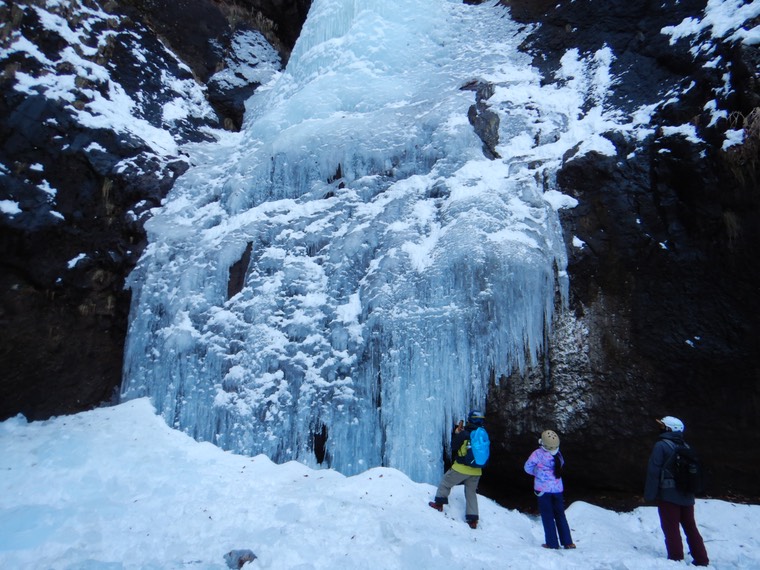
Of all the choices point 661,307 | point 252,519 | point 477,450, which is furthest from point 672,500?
point 252,519

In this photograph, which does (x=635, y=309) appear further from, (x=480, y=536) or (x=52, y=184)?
(x=52, y=184)

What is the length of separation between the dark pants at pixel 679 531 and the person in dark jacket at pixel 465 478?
153cm

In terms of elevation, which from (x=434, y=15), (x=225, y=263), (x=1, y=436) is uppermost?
(x=434, y=15)

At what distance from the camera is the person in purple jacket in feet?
13.8

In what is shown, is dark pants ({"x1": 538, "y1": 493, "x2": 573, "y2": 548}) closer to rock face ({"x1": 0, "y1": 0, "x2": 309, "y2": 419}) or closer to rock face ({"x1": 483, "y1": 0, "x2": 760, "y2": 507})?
rock face ({"x1": 483, "y1": 0, "x2": 760, "y2": 507})

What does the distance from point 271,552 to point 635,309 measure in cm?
450

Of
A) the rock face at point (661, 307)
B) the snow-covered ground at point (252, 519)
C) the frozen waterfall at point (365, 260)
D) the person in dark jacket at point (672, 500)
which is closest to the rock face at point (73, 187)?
the frozen waterfall at point (365, 260)

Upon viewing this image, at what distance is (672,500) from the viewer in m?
3.71

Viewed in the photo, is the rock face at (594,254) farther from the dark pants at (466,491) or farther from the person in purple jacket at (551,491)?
the person in purple jacket at (551,491)

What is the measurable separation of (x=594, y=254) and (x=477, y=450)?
9.01ft

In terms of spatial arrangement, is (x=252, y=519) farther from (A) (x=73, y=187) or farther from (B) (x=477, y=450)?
(A) (x=73, y=187)

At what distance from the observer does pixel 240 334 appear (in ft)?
22.0

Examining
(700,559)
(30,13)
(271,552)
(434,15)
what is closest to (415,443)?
(271,552)

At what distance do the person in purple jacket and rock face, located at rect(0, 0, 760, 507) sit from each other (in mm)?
1598
